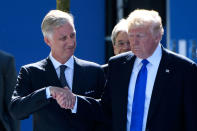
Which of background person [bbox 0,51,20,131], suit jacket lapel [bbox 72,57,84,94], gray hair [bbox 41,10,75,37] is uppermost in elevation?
gray hair [bbox 41,10,75,37]

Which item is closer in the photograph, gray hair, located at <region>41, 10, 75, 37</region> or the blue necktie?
the blue necktie

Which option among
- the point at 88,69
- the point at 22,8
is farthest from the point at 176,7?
the point at 88,69

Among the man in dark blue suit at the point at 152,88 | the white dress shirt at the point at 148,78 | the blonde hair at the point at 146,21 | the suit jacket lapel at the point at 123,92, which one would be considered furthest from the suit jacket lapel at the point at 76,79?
the blonde hair at the point at 146,21

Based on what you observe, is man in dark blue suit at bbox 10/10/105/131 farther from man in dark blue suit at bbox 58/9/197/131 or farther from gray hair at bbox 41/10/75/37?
man in dark blue suit at bbox 58/9/197/131

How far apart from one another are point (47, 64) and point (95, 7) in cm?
433

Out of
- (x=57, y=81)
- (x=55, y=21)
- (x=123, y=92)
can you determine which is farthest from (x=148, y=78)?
(x=55, y=21)

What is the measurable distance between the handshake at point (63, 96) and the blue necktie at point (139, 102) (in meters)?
0.45

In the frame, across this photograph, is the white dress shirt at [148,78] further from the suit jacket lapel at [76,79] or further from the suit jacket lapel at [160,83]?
the suit jacket lapel at [76,79]

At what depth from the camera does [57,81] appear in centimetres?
432

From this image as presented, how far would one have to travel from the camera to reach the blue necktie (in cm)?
400

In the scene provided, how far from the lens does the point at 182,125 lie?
402 cm

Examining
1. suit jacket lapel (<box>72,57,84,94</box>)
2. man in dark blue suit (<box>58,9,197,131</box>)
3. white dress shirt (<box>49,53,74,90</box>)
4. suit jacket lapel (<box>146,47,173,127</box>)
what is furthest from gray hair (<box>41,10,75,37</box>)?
suit jacket lapel (<box>146,47,173,127</box>)

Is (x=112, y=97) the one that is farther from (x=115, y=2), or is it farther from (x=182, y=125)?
(x=115, y=2)

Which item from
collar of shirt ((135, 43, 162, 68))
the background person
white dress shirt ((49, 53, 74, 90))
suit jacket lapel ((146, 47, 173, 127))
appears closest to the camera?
suit jacket lapel ((146, 47, 173, 127))
